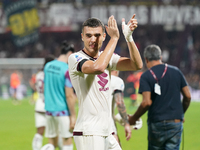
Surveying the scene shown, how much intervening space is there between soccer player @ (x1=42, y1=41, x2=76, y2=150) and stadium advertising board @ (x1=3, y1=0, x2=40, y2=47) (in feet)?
84.0

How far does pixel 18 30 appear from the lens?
31.8 m

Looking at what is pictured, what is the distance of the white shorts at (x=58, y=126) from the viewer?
6.39 m

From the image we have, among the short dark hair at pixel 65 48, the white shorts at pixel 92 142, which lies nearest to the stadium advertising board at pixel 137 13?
the short dark hair at pixel 65 48

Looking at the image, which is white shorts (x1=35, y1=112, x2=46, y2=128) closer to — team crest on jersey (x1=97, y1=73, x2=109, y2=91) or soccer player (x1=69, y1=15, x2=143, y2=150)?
soccer player (x1=69, y1=15, x2=143, y2=150)

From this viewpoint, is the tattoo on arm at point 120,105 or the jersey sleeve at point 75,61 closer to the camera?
the jersey sleeve at point 75,61

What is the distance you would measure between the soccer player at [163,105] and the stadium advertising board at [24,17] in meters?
27.1

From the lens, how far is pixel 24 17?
31.4m

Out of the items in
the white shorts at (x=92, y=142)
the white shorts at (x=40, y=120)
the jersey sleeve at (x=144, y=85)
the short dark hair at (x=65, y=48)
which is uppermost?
the short dark hair at (x=65, y=48)

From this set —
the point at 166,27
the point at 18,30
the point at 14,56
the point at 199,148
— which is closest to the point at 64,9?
the point at 18,30

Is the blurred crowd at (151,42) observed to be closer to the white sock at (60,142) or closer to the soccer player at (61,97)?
the white sock at (60,142)

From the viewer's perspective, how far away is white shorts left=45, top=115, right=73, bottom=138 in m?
6.39

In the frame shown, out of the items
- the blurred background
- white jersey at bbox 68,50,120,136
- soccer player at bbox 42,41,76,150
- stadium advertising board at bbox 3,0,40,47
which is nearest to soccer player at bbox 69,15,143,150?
white jersey at bbox 68,50,120,136

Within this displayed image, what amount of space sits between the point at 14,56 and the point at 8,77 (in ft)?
27.1

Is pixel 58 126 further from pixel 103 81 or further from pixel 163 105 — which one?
pixel 103 81
